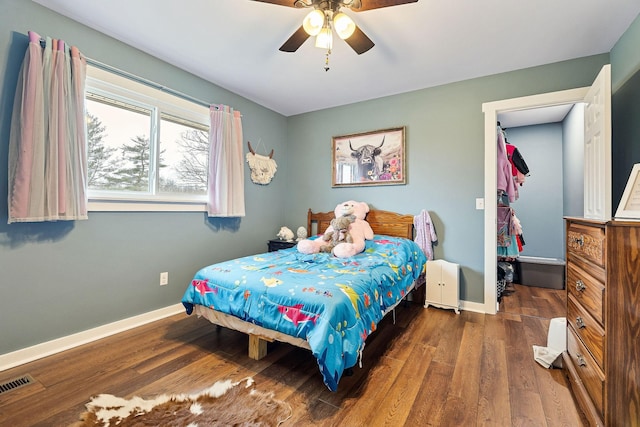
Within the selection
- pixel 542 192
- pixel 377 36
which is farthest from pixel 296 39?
pixel 542 192

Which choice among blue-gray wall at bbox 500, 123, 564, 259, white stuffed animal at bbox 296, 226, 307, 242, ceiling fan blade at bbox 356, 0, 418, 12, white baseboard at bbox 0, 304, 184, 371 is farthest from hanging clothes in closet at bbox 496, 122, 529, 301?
white baseboard at bbox 0, 304, 184, 371

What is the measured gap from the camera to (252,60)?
2.74 meters

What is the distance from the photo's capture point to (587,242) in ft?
4.87

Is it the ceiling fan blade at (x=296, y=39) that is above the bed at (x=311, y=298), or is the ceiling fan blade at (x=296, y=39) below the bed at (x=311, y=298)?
above

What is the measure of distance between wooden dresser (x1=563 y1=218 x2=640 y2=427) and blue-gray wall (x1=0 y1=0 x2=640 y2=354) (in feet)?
5.40

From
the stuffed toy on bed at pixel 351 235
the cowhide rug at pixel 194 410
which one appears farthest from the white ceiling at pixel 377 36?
the cowhide rug at pixel 194 410

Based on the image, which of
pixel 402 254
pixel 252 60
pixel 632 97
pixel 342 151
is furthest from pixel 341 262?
pixel 632 97

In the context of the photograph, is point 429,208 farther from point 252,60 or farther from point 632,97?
point 252,60

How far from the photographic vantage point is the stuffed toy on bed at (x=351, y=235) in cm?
278

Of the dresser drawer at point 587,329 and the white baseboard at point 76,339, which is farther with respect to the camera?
the white baseboard at point 76,339

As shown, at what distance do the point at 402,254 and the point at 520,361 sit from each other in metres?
1.18

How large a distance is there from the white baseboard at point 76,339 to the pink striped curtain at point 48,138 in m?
0.93

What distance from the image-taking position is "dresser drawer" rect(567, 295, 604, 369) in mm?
1304

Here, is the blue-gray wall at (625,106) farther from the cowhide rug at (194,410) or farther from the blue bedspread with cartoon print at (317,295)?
the cowhide rug at (194,410)
